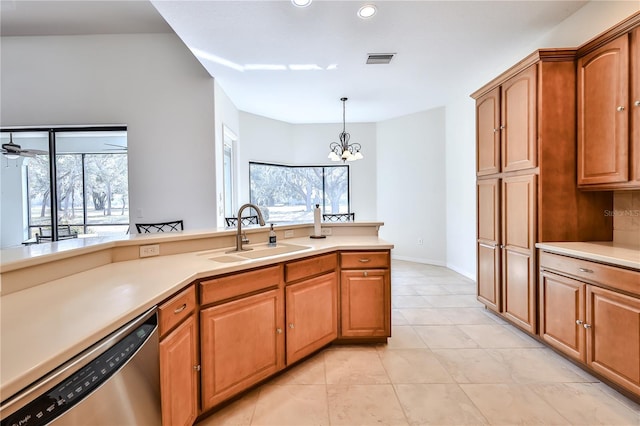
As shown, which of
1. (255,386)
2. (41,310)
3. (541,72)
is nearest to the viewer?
(41,310)

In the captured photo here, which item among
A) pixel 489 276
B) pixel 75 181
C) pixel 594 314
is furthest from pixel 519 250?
pixel 75 181

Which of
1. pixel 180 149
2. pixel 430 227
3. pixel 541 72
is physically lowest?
pixel 430 227

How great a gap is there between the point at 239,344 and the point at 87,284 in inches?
34.8

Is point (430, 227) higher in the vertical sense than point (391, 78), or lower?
lower

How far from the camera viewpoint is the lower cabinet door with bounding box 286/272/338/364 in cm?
210

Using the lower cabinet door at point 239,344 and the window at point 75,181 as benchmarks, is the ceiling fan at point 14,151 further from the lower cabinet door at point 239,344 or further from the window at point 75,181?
the lower cabinet door at point 239,344

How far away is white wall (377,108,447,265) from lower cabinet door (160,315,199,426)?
16.4 feet

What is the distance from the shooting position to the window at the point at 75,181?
159 inches

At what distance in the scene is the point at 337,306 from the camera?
8.09ft

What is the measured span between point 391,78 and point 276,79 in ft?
5.41

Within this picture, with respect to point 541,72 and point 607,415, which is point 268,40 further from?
point 607,415

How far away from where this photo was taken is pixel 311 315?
2.24 metres

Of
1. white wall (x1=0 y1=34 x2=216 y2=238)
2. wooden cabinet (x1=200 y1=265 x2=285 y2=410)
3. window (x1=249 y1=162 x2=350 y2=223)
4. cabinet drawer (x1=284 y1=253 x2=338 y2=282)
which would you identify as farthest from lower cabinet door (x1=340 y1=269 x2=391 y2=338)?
window (x1=249 y1=162 x2=350 y2=223)

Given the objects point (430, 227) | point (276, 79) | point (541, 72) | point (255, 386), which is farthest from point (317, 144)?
point (255, 386)
